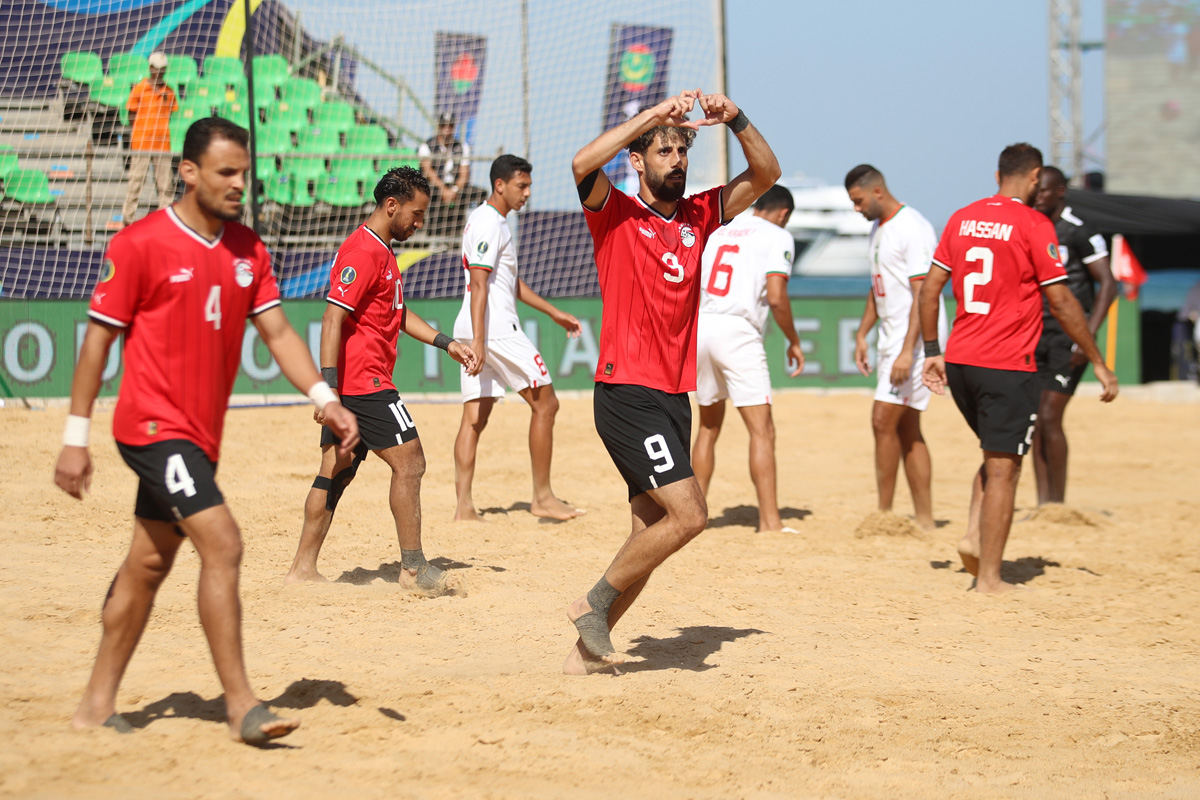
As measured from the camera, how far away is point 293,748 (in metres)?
3.51

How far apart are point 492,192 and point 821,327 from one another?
9051mm

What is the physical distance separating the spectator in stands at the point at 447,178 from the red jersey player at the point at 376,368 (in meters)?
10.1

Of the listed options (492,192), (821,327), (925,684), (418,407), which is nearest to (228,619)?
(925,684)

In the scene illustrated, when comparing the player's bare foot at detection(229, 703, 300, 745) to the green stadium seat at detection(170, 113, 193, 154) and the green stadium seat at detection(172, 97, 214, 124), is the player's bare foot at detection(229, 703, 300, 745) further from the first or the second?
the green stadium seat at detection(172, 97, 214, 124)

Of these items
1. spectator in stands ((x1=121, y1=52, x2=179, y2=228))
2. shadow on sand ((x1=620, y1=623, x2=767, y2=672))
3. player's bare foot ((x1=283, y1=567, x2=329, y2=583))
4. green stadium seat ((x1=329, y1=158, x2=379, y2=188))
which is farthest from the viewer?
green stadium seat ((x1=329, y1=158, x2=379, y2=188))

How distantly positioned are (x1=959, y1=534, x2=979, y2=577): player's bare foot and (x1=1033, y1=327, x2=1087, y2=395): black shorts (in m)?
2.39

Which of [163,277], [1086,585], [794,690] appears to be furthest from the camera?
[1086,585]

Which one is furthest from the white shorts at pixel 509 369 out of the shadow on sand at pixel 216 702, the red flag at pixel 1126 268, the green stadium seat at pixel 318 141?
the red flag at pixel 1126 268

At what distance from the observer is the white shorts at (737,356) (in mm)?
7582

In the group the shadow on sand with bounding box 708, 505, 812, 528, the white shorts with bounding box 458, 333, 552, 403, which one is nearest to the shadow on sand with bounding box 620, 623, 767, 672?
the shadow on sand with bounding box 708, 505, 812, 528

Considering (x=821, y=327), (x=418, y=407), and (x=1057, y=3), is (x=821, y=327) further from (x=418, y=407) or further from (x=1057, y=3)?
(x=1057, y=3)

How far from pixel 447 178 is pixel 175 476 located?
41.8 feet

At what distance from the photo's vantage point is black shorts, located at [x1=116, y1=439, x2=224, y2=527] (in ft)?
11.2

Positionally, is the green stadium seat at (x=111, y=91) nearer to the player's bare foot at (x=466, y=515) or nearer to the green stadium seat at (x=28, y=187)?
the green stadium seat at (x=28, y=187)
